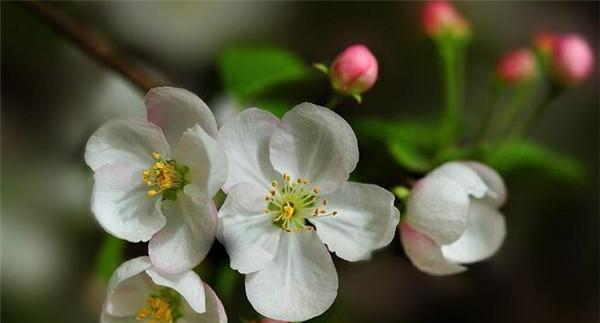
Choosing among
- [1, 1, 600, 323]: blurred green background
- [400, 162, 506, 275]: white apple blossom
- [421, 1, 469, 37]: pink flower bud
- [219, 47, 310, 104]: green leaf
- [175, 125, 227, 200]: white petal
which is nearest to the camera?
[175, 125, 227, 200]: white petal

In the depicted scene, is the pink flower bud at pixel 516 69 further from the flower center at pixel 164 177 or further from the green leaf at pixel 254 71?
the flower center at pixel 164 177

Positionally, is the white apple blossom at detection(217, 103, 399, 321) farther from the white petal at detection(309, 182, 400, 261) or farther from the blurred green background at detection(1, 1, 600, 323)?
the blurred green background at detection(1, 1, 600, 323)

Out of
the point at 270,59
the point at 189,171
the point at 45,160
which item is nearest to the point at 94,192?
the point at 189,171

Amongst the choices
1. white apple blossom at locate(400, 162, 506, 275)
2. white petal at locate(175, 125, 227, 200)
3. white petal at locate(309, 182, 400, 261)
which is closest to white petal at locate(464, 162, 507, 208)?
white apple blossom at locate(400, 162, 506, 275)

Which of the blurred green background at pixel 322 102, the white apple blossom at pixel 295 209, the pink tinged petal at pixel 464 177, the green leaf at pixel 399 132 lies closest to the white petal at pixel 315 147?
the white apple blossom at pixel 295 209

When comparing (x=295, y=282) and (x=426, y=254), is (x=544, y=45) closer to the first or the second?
(x=426, y=254)

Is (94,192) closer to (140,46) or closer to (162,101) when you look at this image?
(162,101)

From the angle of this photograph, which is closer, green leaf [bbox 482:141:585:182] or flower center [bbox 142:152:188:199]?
flower center [bbox 142:152:188:199]
